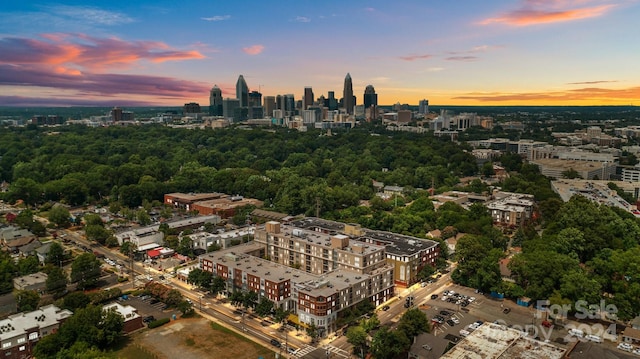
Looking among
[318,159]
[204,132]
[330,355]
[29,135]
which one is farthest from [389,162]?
[29,135]

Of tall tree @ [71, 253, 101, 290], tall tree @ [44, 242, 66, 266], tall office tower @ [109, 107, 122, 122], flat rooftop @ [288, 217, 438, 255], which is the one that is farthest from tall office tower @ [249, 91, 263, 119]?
tall tree @ [71, 253, 101, 290]

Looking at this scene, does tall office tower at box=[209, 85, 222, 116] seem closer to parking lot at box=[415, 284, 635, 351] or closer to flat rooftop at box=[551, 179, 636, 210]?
flat rooftop at box=[551, 179, 636, 210]

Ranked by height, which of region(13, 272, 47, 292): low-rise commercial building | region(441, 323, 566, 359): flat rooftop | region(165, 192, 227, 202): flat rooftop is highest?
region(165, 192, 227, 202): flat rooftop

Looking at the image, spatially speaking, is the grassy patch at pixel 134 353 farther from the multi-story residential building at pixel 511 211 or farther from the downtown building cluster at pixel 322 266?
the multi-story residential building at pixel 511 211

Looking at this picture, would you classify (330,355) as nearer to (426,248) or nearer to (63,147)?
(426,248)

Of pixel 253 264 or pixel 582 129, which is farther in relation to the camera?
pixel 582 129

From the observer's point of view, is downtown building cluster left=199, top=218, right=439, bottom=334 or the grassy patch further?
downtown building cluster left=199, top=218, right=439, bottom=334

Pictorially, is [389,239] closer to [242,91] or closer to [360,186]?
[360,186]
